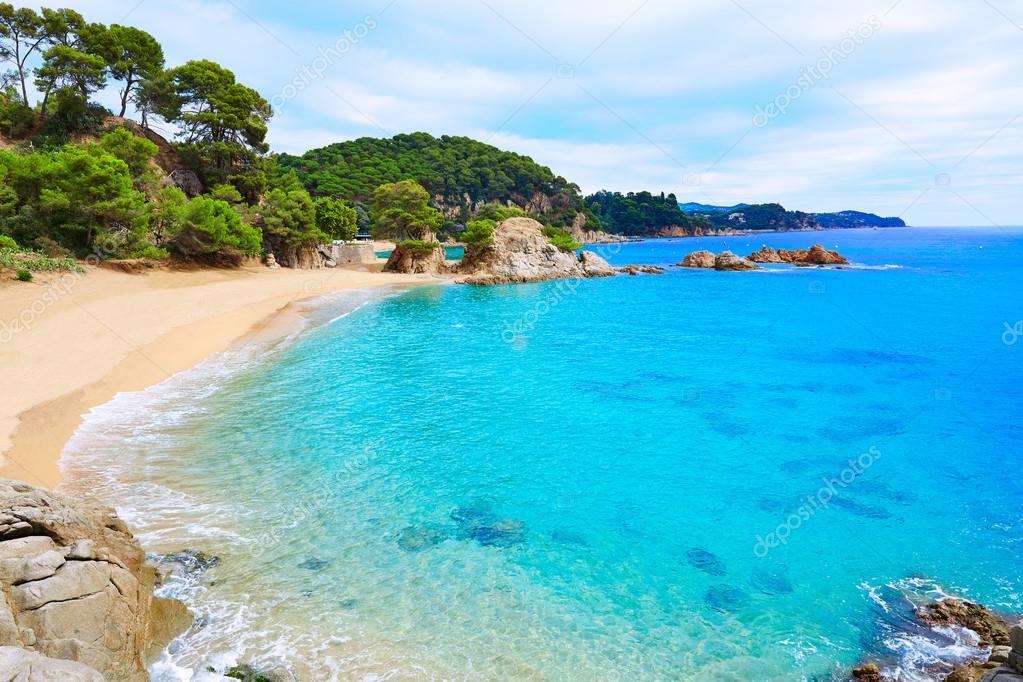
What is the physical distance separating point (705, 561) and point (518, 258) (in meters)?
57.6

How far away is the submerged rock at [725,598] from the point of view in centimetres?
977

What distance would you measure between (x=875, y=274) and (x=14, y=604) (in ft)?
308

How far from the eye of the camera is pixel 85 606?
719 cm

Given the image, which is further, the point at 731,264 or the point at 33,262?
the point at 731,264

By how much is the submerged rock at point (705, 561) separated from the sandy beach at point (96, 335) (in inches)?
553

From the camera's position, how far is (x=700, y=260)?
8919 cm

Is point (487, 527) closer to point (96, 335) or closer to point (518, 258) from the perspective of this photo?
point (96, 335)

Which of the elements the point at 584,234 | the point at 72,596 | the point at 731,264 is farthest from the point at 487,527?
the point at 584,234

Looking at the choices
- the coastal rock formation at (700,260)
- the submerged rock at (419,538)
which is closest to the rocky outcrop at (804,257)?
the coastal rock formation at (700,260)

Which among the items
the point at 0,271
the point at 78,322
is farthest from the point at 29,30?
the point at 78,322

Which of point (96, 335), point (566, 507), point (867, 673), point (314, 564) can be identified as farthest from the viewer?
point (96, 335)

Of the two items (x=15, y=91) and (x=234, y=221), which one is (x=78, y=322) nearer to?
(x=234, y=221)

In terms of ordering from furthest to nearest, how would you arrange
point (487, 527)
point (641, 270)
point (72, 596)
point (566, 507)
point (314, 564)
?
point (641, 270) < point (566, 507) < point (487, 527) < point (314, 564) < point (72, 596)

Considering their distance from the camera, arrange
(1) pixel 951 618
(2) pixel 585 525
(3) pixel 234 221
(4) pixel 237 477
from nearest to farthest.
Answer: (1) pixel 951 618
(2) pixel 585 525
(4) pixel 237 477
(3) pixel 234 221
